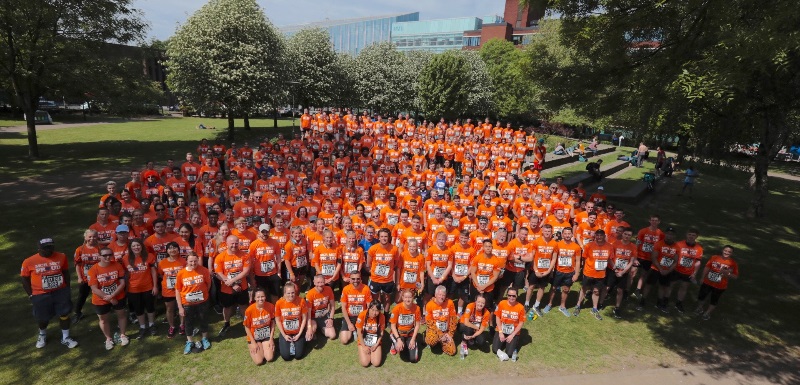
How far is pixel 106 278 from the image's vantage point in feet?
21.7

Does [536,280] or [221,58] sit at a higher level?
[221,58]

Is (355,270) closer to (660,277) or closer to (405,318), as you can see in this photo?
(405,318)

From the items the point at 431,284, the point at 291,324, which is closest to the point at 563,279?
the point at 431,284

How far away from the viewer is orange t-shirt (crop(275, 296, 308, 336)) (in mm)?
6672

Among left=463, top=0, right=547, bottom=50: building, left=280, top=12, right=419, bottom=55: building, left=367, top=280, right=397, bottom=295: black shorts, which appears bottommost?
left=367, top=280, right=397, bottom=295: black shorts

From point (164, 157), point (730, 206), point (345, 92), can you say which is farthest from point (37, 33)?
point (730, 206)

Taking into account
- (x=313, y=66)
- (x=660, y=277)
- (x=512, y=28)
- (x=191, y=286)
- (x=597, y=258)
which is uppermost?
(x=512, y=28)

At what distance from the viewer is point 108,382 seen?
6.07 metres

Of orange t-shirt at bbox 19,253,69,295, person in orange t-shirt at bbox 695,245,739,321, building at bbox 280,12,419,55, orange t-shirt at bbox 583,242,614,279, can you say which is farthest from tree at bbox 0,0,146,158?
building at bbox 280,12,419,55

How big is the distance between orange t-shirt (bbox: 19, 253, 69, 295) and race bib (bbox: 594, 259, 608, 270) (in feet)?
32.3

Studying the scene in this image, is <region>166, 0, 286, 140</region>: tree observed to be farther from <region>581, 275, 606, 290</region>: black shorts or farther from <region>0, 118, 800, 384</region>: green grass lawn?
<region>581, 275, 606, 290</region>: black shorts

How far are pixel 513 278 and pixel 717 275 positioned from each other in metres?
4.24

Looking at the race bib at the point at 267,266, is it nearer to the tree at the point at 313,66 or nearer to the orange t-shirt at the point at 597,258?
the orange t-shirt at the point at 597,258

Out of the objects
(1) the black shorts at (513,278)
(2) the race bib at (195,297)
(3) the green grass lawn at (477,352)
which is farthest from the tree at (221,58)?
(1) the black shorts at (513,278)
